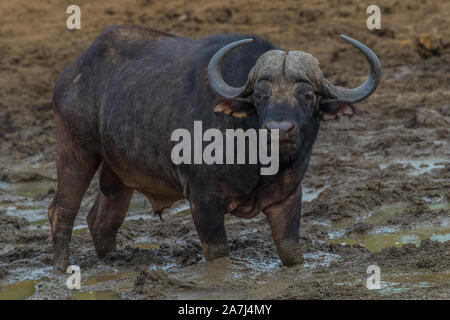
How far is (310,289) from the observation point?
5684 millimetres

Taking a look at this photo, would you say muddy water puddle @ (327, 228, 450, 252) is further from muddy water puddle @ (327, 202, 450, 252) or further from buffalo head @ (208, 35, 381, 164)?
buffalo head @ (208, 35, 381, 164)

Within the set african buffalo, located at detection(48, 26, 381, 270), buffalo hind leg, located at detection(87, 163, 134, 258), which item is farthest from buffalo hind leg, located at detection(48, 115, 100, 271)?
Answer: buffalo hind leg, located at detection(87, 163, 134, 258)

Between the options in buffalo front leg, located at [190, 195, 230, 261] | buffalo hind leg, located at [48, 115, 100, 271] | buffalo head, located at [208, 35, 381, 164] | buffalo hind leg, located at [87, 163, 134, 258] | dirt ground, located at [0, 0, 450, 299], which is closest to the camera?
buffalo head, located at [208, 35, 381, 164]

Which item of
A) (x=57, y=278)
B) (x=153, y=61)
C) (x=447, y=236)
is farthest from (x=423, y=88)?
(x=57, y=278)

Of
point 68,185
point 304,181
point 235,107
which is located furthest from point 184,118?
point 304,181

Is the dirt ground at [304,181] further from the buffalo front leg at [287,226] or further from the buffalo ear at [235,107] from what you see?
the buffalo ear at [235,107]

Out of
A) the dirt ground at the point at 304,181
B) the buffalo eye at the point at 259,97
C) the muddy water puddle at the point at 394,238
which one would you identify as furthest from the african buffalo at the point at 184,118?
the muddy water puddle at the point at 394,238

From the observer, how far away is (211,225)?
6383mm

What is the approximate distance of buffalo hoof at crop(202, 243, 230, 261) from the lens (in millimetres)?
6441

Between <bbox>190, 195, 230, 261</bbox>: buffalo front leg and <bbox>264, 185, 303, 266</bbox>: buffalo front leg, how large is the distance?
1.21ft

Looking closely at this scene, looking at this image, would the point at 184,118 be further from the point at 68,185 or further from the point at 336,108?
the point at 68,185

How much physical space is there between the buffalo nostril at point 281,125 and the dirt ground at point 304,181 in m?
1.07

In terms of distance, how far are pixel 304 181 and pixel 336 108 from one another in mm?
3389

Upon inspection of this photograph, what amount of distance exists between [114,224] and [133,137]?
0.98 meters
